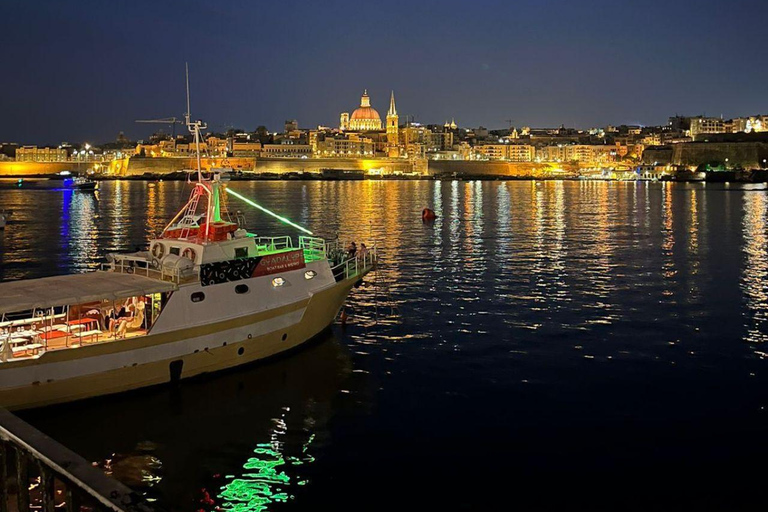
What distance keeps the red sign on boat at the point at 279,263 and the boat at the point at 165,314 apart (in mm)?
20

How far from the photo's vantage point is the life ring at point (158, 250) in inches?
559

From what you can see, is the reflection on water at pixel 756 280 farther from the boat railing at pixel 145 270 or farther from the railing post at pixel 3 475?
the railing post at pixel 3 475

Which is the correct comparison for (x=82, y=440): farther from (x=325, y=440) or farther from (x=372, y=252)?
(x=372, y=252)

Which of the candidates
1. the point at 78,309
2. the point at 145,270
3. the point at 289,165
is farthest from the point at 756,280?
the point at 289,165

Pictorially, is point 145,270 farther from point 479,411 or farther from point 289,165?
point 289,165

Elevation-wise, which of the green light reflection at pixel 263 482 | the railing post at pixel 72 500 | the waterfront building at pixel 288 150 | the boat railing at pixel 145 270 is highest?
the waterfront building at pixel 288 150

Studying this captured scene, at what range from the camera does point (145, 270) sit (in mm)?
13672

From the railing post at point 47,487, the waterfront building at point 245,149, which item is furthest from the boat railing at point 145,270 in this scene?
the waterfront building at point 245,149

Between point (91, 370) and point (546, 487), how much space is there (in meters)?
7.20

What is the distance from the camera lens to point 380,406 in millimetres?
11867

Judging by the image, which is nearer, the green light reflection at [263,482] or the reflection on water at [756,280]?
the green light reflection at [263,482]

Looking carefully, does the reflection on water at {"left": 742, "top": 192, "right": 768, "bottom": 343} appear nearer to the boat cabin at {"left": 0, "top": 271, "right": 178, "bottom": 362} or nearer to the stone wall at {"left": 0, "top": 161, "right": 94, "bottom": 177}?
the boat cabin at {"left": 0, "top": 271, "right": 178, "bottom": 362}

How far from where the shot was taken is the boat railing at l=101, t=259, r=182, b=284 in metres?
12.8

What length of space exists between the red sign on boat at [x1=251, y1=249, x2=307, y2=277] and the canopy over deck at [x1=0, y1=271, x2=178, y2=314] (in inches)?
70.9
